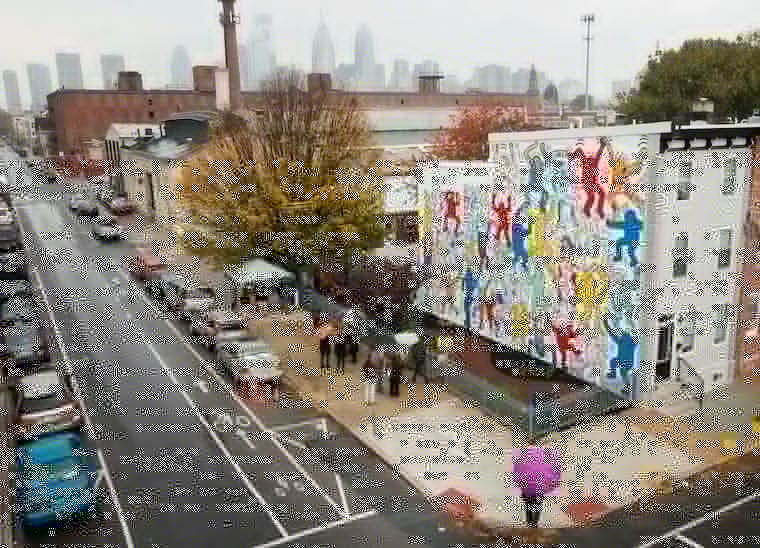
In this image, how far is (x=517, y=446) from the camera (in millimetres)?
19016

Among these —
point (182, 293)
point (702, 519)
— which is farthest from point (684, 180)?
point (182, 293)

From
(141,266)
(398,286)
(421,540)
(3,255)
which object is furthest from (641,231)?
(3,255)

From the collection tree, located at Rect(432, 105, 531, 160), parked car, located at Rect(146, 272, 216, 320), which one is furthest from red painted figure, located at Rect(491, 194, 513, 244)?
tree, located at Rect(432, 105, 531, 160)

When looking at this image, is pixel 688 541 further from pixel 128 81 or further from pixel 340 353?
pixel 128 81

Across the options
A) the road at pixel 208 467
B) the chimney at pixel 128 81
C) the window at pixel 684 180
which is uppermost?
the chimney at pixel 128 81

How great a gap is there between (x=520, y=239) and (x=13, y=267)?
30892mm

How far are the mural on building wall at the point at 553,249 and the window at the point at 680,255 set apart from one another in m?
1.43

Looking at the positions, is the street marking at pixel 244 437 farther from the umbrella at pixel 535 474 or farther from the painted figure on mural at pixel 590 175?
the painted figure on mural at pixel 590 175

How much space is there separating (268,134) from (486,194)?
12.9 m

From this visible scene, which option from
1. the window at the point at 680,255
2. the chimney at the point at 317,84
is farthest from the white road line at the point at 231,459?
the chimney at the point at 317,84

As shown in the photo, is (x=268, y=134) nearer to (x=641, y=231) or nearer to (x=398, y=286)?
(x=398, y=286)

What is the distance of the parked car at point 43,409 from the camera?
60.5 ft

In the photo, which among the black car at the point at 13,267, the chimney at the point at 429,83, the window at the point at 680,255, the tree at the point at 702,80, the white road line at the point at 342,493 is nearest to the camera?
the white road line at the point at 342,493

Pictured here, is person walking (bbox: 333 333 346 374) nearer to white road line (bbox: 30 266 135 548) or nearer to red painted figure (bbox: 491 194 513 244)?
red painted figure (bbox: 491 194 513 244)
